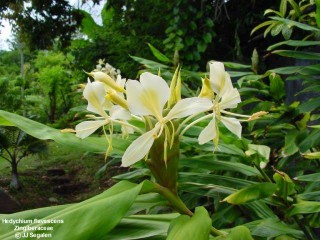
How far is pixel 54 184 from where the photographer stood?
524 cm

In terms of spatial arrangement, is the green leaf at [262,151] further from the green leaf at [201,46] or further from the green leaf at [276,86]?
the green leaf at [201,46]

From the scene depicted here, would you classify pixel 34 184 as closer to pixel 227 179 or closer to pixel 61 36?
pixel 61 36

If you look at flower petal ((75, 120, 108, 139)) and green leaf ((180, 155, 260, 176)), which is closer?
flower petal ((75, 120, 108, 139))

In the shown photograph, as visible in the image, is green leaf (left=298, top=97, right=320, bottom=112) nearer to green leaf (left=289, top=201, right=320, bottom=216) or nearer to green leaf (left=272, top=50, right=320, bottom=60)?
green leaf (left=272, top=50, right=320, bottom=60)

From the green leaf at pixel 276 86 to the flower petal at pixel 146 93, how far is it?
2.34ft

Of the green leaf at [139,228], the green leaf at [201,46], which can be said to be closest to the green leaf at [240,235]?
the green leaf at [139,228]

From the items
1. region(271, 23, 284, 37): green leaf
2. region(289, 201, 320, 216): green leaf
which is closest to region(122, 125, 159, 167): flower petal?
region(289, 201, 320, 216): green leaf

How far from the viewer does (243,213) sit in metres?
1.08

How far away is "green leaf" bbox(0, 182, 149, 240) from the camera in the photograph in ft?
1.51

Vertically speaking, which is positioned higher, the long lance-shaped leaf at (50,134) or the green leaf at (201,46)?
the green leaf at (201,46)

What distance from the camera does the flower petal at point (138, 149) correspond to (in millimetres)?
524

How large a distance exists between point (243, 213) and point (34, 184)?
4.62 metres

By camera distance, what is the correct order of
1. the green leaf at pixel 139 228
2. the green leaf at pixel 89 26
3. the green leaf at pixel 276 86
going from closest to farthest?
the green leaf at pixel 139 228
the green leaf at pixel 276 86
the green leaf at pixel 89 26

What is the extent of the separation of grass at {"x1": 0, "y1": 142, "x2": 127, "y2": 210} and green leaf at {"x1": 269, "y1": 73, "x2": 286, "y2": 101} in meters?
2.85
